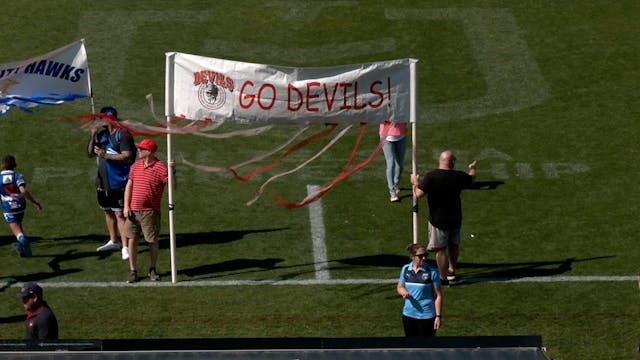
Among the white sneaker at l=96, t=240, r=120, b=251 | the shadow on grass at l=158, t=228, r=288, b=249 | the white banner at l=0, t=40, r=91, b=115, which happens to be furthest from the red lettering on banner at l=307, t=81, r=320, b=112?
the white sneaker at l=96, t=240, r=120, b=251

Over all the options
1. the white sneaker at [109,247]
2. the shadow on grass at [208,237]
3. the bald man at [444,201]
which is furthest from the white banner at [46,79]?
the bald man at [444,201]

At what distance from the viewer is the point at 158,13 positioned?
27125 millimetres

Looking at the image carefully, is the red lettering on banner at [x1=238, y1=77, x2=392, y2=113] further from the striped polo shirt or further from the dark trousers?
the dark trousers

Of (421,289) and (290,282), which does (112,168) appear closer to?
(290,282)

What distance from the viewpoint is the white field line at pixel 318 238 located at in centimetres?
1684

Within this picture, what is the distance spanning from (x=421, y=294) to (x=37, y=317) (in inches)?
157

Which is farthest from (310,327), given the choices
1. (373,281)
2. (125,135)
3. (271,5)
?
(271,5)

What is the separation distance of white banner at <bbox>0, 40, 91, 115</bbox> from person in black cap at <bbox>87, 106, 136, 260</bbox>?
0.56 metres

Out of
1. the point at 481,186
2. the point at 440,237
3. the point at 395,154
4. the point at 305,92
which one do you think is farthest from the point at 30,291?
the point at 481,186

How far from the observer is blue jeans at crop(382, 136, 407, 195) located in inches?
749

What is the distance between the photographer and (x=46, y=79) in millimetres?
17016

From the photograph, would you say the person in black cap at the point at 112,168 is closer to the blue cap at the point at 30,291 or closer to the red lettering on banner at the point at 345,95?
the red lettering on banner at the point at 345,95

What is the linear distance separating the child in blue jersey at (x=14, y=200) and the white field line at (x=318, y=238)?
3.89 m

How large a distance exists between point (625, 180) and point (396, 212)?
3806 millimetres
